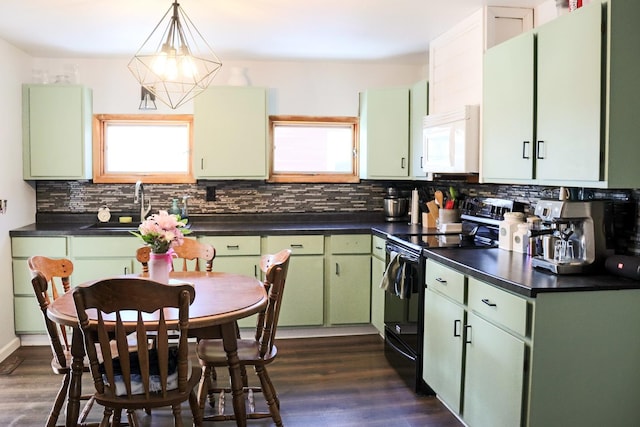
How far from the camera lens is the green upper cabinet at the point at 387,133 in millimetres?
4359

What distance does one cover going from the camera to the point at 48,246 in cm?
399

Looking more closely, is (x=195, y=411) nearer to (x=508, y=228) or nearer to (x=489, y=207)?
(x=508, y=228)

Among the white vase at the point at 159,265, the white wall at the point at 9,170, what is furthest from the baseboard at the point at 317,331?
the white vase at the point at 159,265

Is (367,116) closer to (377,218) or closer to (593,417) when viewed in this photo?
(377,218)

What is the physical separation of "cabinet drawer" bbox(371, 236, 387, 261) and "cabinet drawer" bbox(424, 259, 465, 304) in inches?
34.1

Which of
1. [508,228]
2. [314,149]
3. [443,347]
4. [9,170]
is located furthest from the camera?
[314,149]

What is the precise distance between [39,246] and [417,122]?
9.80 ft

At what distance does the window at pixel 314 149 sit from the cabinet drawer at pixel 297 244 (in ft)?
2.30

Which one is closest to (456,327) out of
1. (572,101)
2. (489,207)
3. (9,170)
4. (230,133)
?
(489,207)

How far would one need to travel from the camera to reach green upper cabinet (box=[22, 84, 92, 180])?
165 inches

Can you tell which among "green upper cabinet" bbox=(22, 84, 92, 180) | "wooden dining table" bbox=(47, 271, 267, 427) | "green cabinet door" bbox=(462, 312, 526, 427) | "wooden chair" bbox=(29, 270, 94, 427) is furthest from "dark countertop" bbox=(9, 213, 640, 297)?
"wooden chair" bbox=(29, 270, 94, 427)

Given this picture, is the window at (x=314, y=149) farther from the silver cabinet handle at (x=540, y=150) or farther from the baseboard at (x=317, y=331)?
the silver cabinet handle at (x=540, y=150)

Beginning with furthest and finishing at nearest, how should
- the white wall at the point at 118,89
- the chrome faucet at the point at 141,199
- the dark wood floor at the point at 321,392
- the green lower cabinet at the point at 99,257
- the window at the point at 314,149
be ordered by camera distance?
the window at the point at 314,149 < the chrome faucet at the point at 141,199 < the green lower cabinet at the point at 99,257 < the white wall at the point at 118,89 < the dark wood floor at the point at 321,392

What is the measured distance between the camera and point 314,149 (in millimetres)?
4770
